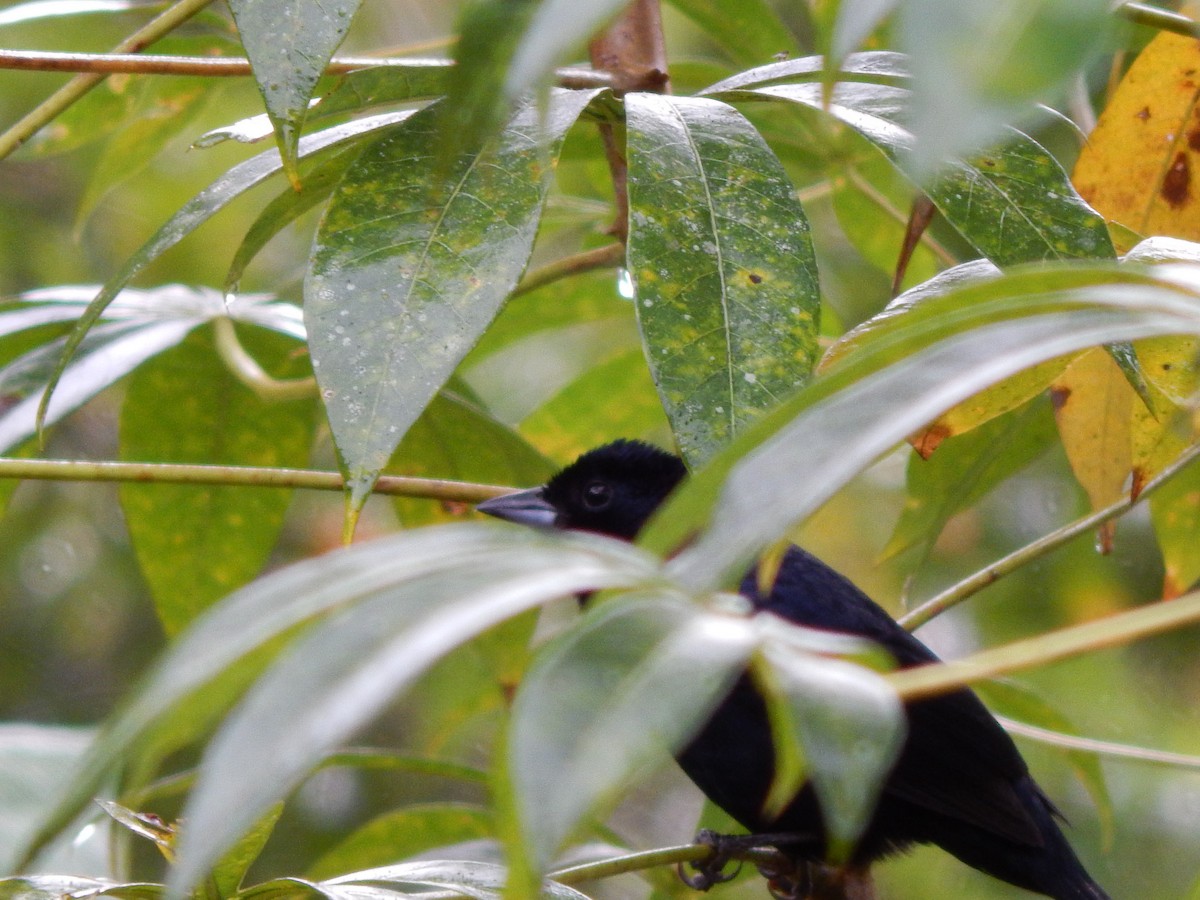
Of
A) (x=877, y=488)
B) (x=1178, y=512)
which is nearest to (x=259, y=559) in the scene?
(x=1178, y=512)

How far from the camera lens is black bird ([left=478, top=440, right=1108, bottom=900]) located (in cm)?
227

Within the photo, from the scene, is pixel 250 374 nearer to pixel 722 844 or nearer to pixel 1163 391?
pixel 722 844

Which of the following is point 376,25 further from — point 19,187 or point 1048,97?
point 1048,97

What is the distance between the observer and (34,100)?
13.9ft

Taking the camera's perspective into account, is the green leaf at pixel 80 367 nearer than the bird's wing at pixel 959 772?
Yes

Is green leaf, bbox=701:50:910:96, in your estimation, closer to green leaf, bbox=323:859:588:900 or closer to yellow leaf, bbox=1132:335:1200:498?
yellow leaf, bbox=1132:335:1200:498

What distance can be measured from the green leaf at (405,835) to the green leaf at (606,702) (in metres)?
1.65

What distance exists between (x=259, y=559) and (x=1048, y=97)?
5.89 ft

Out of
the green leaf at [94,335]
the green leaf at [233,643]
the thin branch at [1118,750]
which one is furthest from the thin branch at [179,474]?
the thin branch at [1118,750]

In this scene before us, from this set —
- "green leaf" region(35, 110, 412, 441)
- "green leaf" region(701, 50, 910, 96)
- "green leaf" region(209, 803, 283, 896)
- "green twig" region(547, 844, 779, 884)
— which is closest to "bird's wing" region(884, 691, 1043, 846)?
"green twig" region(547, 844, 779, 884)

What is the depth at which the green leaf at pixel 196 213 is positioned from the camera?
1.33 m

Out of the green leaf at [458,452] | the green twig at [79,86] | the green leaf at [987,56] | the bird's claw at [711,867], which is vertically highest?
the green leaf at [987,56]

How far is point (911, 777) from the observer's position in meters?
2.36

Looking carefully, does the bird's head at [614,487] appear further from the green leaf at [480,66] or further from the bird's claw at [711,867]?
the green leaf at [480,66]
